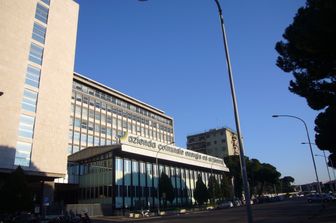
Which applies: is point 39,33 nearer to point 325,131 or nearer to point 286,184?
point 325,131

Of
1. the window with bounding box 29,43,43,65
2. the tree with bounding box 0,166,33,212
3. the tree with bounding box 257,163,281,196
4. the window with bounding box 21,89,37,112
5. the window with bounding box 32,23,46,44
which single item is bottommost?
the tree with bounding box 0,166,33,212

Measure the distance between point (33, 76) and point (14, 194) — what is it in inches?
665

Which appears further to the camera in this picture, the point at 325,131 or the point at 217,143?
the point at 217,143

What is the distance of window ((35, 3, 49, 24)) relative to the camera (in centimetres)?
4529

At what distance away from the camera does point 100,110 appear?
261 feet

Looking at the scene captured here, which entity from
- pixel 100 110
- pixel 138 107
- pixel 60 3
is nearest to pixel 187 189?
pixel 100 110

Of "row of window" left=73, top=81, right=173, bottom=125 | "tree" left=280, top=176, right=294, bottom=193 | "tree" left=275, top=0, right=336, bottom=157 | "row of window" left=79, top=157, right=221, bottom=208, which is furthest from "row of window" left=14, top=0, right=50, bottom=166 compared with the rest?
"tree" left=280, top=176, right=294, bottom=193

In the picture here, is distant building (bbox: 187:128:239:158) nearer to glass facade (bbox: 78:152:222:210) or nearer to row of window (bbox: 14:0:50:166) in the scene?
glass facade (bbox: 78:152:222:210)

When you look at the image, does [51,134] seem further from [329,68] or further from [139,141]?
[329,68]

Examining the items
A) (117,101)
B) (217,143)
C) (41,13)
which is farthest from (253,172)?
(41,13)

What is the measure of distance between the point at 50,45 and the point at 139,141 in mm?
A: 20045

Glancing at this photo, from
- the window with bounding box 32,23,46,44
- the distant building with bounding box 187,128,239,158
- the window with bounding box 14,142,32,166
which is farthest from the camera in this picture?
the distant building with bounding box 187,128,239,158

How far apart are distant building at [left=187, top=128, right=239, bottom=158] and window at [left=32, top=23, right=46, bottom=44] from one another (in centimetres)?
9099

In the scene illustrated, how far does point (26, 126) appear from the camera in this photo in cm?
4012
